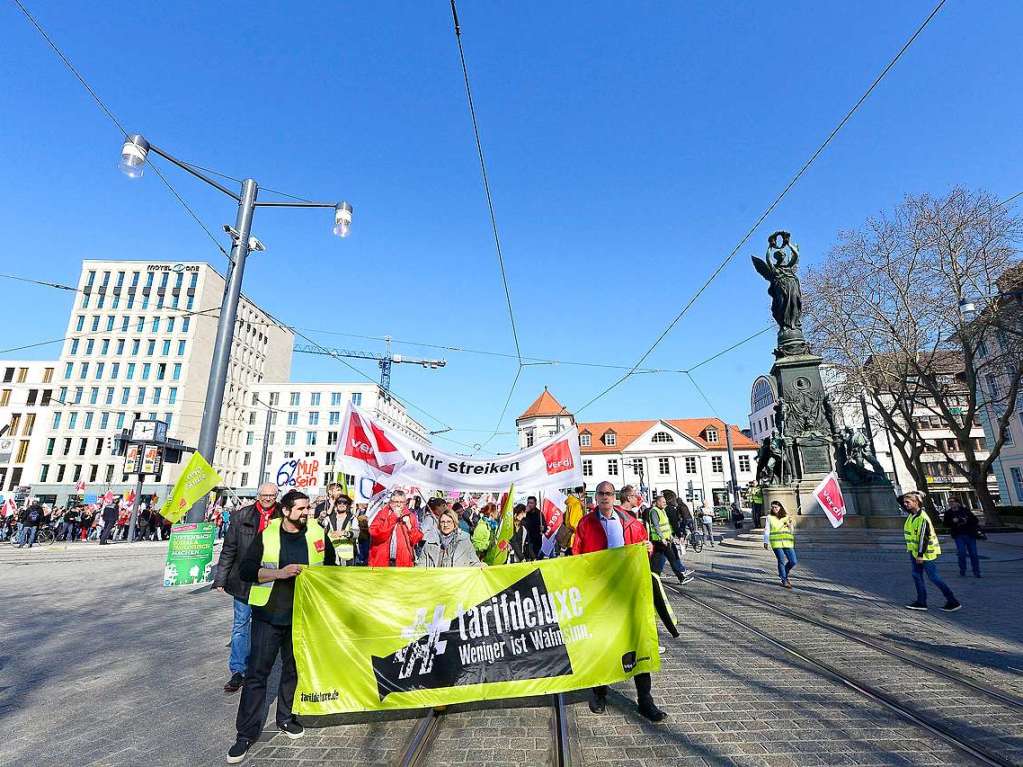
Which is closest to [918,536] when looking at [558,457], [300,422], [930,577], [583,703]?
[930,577]

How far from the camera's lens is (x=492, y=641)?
4406 mm

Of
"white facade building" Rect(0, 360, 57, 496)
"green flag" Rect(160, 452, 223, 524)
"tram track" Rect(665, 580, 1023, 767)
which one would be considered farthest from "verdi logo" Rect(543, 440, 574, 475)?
"white facade building" Rect(0, 360, 57, 496)

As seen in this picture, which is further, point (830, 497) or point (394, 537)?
point (830, 497)

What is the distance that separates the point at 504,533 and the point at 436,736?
5041mm

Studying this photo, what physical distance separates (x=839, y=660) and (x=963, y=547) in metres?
9.07

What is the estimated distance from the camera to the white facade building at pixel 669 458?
62.9 metres

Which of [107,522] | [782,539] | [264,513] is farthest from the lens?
[107,522]

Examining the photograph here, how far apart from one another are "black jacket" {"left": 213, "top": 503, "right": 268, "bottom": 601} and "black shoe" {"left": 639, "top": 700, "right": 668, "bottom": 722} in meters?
3.56

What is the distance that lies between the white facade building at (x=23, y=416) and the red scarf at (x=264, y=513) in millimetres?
78542

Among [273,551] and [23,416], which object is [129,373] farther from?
[273,551]

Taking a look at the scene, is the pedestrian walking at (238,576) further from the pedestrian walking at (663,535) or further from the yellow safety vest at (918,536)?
the yellow safety vest at (918,536)

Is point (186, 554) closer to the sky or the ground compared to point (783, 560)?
closer to the sky

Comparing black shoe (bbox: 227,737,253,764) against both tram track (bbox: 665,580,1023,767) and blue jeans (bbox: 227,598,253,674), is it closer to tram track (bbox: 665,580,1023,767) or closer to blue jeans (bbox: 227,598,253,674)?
blue jeans (bbox: 227,598,253,674)

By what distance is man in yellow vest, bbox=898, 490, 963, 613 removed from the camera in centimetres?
791
